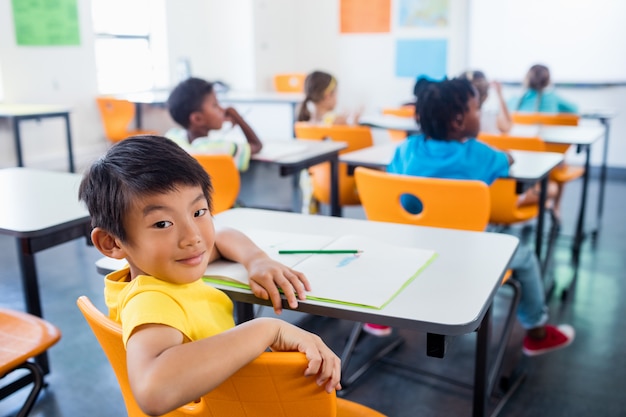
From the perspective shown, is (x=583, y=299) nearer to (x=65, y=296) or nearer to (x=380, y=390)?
(x=380, y=390)

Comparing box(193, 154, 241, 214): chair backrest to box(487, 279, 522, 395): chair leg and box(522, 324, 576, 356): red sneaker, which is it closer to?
box(487, 279, 522, 395): chair leg

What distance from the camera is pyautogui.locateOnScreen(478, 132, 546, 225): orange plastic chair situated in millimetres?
2725

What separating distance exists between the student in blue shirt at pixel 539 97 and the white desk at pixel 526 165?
6.54 ft

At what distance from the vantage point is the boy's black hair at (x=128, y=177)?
0.90m

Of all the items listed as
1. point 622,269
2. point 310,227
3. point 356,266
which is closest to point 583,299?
point 622,269

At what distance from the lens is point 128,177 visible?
2.96 feet

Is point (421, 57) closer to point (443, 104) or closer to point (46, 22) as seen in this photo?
point (46, 22)

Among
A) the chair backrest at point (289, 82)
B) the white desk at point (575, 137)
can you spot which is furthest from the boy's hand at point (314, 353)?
the chair backrest at point (289, 82)

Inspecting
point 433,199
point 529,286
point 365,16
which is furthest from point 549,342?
point 365,16

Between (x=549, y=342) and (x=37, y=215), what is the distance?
1.89 meters

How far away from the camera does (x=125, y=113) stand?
5945 millimetres

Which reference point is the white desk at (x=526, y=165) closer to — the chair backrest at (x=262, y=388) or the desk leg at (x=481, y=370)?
the desk leg at (x=481, y=370)

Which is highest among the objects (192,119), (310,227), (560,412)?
(192,119)

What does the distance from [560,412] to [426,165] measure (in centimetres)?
92
